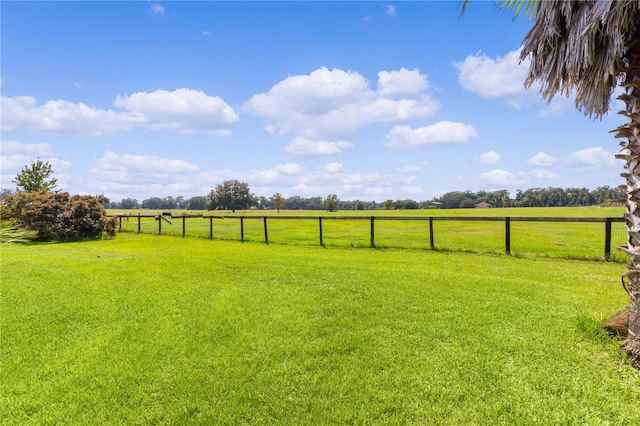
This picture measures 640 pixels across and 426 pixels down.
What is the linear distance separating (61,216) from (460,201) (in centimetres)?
10940

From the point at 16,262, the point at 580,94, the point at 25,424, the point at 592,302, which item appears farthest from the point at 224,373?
the point at 16,262

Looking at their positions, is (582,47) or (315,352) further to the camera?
(315,352)

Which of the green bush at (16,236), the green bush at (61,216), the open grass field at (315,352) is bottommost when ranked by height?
the open grass field at (315,352)

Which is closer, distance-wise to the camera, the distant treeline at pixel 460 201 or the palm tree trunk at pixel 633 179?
the palm tree trunk at pixel 633 179

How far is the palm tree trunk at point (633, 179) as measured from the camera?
3.22m

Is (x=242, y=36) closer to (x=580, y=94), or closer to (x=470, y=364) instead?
(x=580, y=94)

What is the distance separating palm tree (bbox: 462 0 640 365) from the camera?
9.95 feet

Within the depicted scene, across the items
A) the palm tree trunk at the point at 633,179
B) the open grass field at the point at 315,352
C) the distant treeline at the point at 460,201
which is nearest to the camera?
the open grass field at the point at 315,352

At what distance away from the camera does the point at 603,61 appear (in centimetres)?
329

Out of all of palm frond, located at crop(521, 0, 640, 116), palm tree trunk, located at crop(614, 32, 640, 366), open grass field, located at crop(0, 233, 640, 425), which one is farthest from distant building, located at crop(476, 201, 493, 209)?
palm tree trunk, located at crop(614, 32, 640, 366)

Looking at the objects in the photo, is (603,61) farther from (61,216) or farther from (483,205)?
(483,205)

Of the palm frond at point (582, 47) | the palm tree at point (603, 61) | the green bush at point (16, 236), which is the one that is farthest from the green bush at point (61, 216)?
the palm frond at point (582, 47)

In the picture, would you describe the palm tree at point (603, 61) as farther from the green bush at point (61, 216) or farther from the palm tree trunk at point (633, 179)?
the green bush at point (61, 216)

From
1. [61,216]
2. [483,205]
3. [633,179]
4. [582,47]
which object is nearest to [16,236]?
[61,216]
